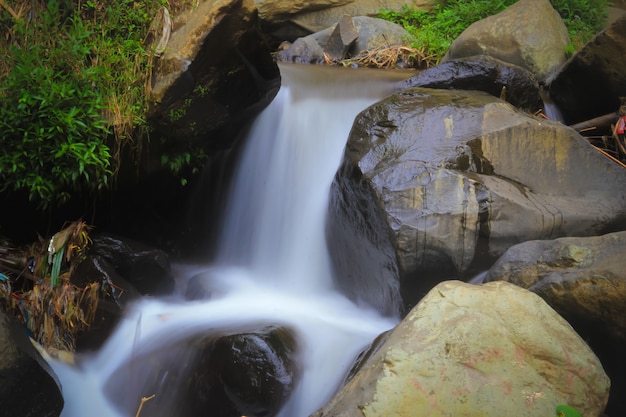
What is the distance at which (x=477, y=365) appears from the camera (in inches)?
93.7

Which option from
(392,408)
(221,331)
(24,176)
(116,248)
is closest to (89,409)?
(221,331)

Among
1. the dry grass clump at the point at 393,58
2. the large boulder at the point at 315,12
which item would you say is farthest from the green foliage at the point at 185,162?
the large boulder at the point at 315,12

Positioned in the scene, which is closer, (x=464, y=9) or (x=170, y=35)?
(x=170, y=35)

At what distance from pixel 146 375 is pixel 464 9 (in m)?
7.41

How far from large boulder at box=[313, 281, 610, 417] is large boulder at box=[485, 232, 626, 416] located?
1.05ft

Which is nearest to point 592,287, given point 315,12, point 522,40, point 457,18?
point 522,40

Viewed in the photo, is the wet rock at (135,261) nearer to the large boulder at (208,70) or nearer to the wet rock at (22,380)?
the large boulder at (208,70)

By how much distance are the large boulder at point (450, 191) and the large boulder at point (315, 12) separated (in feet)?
18.8

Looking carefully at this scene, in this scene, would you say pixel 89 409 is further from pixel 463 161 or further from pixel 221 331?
pixel 463 161

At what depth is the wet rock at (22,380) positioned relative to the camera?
10.2ft

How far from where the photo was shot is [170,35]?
15.8 ft

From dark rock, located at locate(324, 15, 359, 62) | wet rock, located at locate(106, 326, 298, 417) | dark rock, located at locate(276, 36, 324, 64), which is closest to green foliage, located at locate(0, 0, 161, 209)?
wet rock, located at locate(106, 326, 298, 417)

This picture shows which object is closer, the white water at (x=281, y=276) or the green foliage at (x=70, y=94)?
the white water at (x=281, y=276)

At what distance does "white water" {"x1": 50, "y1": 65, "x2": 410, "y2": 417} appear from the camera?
11.9ft
